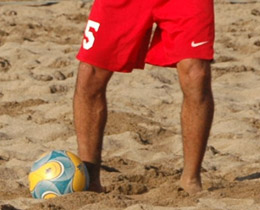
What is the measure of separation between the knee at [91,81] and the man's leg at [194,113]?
397 millimetres

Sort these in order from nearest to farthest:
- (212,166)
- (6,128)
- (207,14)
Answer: (207,14), (212,166), (6,128)

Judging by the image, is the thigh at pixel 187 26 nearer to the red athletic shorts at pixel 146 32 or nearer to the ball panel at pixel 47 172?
the red athletic shorts at pixel 146 32

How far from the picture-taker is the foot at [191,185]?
438 cm

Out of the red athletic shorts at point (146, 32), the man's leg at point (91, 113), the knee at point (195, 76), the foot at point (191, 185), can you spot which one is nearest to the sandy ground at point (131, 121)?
the foot at point (191, 185)

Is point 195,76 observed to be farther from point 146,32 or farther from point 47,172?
point 47,172

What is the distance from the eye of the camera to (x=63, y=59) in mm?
7648

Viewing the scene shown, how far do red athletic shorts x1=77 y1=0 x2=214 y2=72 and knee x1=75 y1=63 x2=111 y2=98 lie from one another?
0.04 metres

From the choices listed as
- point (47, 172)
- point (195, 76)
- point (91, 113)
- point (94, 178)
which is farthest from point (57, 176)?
point (195, 76)

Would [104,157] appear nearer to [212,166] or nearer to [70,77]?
[212,166]

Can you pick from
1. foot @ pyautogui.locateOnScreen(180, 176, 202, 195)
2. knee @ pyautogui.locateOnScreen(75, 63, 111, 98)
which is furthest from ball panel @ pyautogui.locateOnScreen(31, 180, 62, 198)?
foot @ pyautogui.locateOnScreen(180, 176, 202, 195)

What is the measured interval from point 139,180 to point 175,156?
59 centimetres

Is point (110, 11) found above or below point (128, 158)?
above

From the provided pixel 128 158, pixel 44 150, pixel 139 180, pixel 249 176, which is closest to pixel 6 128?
pixel 44 150

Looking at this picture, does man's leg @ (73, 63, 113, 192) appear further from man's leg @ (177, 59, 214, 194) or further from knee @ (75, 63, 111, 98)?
man's leg @ (177, 59, 214, 194)
